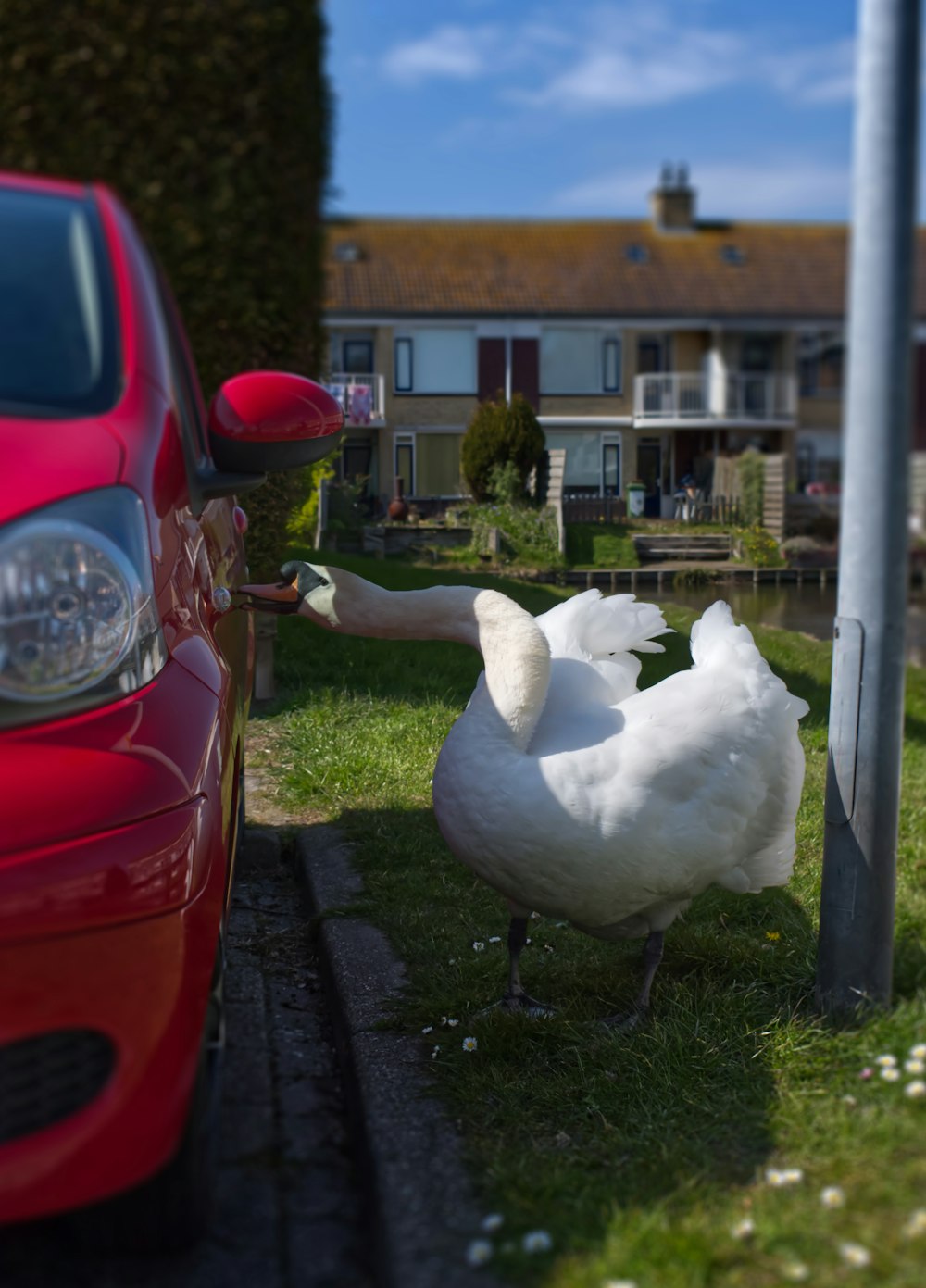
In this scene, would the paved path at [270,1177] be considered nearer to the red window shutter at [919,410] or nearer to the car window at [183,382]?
the car window at [183,382]

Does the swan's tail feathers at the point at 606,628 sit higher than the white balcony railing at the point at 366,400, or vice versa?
the white balcony railing at the point at 366,400

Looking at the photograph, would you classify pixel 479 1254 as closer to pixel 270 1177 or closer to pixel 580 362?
pixel 270 1177

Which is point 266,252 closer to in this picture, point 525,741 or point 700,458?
point 700,458

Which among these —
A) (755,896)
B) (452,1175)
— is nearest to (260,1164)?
(452,1175)

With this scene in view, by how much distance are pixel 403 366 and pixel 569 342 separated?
0.83 metres

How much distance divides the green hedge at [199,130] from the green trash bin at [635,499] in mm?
1923

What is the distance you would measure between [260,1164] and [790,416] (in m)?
2.95

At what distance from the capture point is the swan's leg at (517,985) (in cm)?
295

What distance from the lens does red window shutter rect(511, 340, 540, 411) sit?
5.50m

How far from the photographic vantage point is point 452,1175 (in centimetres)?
210

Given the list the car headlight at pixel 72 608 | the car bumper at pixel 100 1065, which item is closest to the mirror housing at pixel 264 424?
the car headlight at pixel 72 608

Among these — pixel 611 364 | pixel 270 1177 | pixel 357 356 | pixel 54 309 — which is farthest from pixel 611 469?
pixel 270 1177

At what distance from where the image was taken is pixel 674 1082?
251 cm

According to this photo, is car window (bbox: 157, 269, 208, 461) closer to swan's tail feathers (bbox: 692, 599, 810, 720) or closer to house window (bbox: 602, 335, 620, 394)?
swan's tail feathers (bbox: 692, 599, 810, 720)
